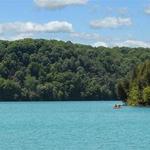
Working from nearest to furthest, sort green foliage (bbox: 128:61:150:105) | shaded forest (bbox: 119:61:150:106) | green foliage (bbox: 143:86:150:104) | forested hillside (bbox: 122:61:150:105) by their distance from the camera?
green foliage (bbox: 143:86:150:104)
shaded forest (bbox: 119:61:150:106)
forested hillside (bbox: 122:61:150:105)
green foliage (bbox: 128:61:150:105)

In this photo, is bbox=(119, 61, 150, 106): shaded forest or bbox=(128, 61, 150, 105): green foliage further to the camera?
bbox=(128, 61, 150, 105): green foliage

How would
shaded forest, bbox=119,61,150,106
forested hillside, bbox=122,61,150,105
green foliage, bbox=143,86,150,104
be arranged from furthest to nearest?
1. forested hillside, bbox=122,61,150,105
2. shaded forest, bbox=119,61,150,106
3. green foliage, bbox=143,86,150,104

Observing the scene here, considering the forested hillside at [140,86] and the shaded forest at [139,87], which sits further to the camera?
the forested hillside at [140,86]

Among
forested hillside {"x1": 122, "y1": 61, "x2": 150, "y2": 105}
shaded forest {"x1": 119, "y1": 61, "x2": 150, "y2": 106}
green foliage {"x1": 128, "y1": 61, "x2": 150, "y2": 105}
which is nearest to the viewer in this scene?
shaded forest {"x1": 119, "y1": 61, "x2": 150, "y2": 106}

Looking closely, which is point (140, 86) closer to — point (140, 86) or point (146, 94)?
point (140, 86)

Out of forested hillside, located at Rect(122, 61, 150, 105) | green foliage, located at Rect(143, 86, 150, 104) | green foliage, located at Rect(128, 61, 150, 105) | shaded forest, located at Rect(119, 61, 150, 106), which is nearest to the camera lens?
green foliage, located at Rect(143, 86, 150, 104)

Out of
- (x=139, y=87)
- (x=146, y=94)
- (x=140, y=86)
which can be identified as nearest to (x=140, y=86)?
(x=140, y=86)

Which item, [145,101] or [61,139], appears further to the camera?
[145,101]

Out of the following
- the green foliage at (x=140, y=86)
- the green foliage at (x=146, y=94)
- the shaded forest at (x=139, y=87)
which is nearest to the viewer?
the green foliage at (x=146, y=94)

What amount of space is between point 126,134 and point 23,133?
9.84 metres

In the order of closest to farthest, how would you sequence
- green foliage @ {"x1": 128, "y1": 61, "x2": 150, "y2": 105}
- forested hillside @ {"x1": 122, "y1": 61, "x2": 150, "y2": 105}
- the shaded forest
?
1. the shaded forest
2. forested hillside @ {"x1": 122, "y1": 61, "x2": 150, "y2": 105}
3. green foliage @ {"x1": 128, "y1": 61, "x2": 150, "y2": 105}

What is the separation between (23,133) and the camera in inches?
2566

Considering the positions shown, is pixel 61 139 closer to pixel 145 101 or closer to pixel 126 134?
pixel 126 134

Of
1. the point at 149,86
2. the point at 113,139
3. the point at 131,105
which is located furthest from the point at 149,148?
the point at 131,105
